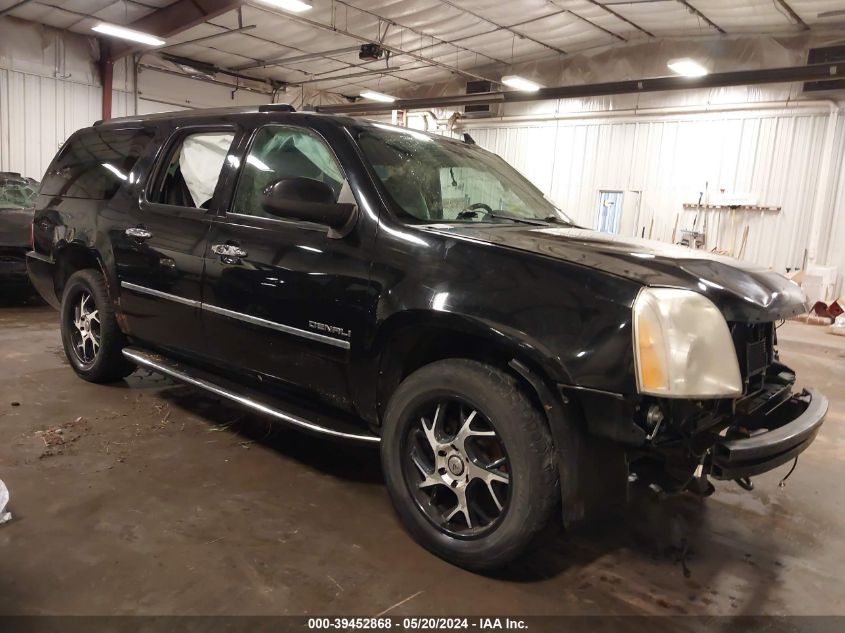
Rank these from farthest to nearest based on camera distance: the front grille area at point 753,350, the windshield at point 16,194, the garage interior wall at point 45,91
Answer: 1. the garage interior wall at point 45,91
2. the windshield at point 16,194
3. the front grille area at point 753,350

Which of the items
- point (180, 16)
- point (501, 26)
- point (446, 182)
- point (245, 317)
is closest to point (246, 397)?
point (245, 317)

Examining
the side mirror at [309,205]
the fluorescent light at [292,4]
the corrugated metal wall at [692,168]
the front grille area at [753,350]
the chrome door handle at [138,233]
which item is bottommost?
the front grille area at [753,350]

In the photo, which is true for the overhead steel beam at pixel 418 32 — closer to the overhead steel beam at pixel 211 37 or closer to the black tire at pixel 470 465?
the overhead steel beam at pixel 211 37

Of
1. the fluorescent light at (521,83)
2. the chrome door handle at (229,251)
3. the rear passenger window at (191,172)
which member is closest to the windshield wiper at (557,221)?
the chrome door handle at (229,251)

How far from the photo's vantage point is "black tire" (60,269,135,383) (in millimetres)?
3869

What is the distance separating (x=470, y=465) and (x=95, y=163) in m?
3.31

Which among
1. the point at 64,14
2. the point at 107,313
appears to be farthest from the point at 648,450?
the point at 64,14

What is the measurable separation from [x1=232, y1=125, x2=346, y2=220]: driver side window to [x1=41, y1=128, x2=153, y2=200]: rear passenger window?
107cm

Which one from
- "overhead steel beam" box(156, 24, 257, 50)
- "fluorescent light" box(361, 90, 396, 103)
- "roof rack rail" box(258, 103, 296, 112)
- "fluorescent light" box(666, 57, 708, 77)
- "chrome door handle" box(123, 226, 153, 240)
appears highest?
"overhead steel beam" box(156, 24, 257, 50)

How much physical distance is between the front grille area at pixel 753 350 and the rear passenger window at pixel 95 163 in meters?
3.34

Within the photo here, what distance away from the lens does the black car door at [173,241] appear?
3.13 m

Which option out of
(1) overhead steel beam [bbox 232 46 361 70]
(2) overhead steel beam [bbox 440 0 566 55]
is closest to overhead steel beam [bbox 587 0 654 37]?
(2) overhead steel beam [bbox 440 0 566 55]

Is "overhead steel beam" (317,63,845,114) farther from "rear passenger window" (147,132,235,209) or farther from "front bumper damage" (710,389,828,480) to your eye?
"front bumper damage" (710,389,828,480)

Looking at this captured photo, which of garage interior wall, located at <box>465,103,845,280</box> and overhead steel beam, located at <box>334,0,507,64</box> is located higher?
overhead steel beam, located at <box>334,0,507,64</box>
